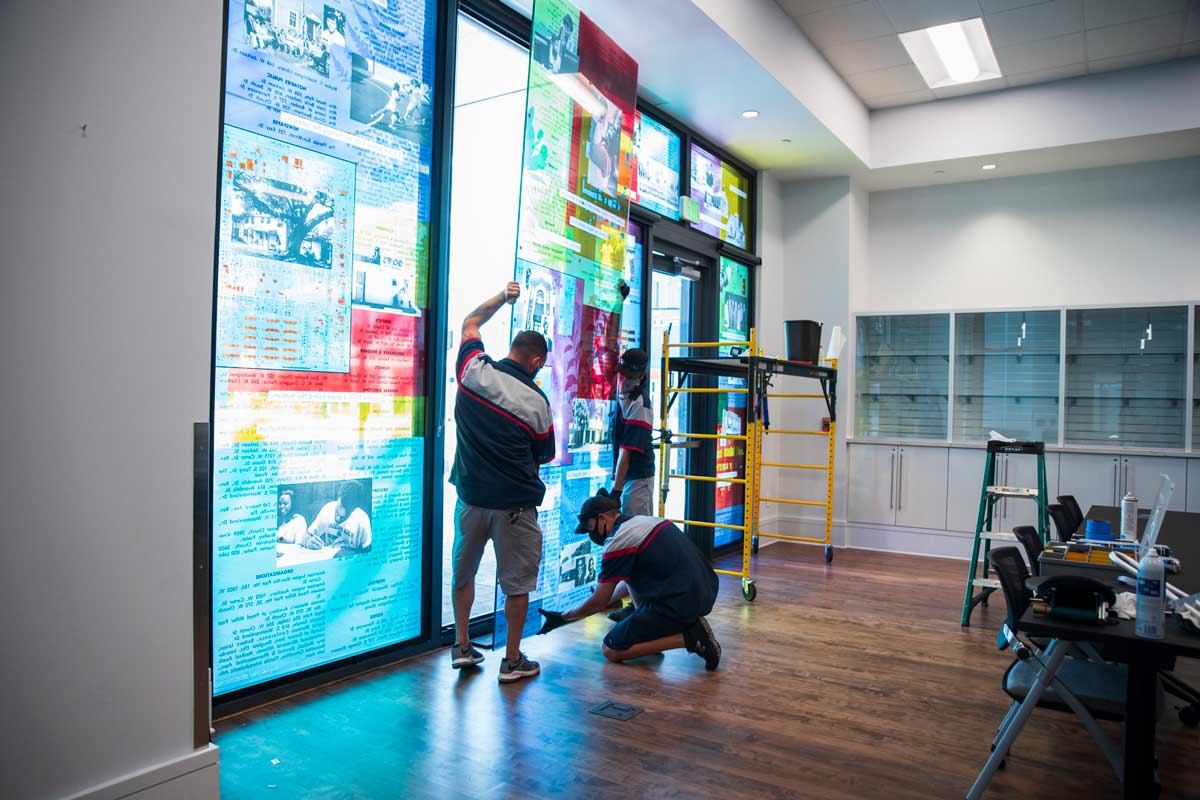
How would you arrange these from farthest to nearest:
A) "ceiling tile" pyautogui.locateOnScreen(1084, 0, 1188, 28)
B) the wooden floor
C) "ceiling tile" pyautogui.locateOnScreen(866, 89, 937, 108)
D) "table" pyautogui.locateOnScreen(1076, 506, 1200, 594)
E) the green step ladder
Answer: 1. "ceiling tile" pyautogui.locateOnScreen(866, 89, 937, 108)
2. "ceiling tile" pyautogui.locateOnScreen(1084, 0, 1188, 28)
3. the green step ladder
4. "table" pyautogui.locateOnScreen(1076, 506, 1200, 594)
5. the wooden floor

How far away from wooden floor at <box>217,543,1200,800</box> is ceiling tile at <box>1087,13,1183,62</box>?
421cm

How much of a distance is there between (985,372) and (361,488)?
5.83 meters

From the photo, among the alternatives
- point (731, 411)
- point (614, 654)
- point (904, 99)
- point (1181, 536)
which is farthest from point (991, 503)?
point (904, 99)

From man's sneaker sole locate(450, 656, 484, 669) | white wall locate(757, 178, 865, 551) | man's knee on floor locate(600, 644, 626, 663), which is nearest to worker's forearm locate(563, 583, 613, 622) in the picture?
man's knee on floor locate(600, 644, 626, 663)

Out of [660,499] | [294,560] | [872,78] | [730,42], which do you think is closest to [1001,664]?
[660,499]

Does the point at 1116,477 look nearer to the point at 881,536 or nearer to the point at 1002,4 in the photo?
the point at 881,536

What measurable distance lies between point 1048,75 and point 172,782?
722 centimetres

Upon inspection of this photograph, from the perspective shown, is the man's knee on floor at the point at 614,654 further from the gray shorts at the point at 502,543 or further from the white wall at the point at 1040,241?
the white wall at the point at 1040,241

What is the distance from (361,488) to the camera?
344 centimetres

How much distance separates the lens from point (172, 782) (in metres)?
2.15

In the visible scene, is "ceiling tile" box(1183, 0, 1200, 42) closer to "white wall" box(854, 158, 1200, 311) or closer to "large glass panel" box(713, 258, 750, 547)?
"white wall" box(854, 158, 1200, 311)

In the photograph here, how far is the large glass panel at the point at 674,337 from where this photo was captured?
6.02 m

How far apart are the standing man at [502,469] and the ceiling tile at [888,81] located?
423cm

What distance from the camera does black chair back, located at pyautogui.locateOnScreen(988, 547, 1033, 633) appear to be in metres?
2.45
